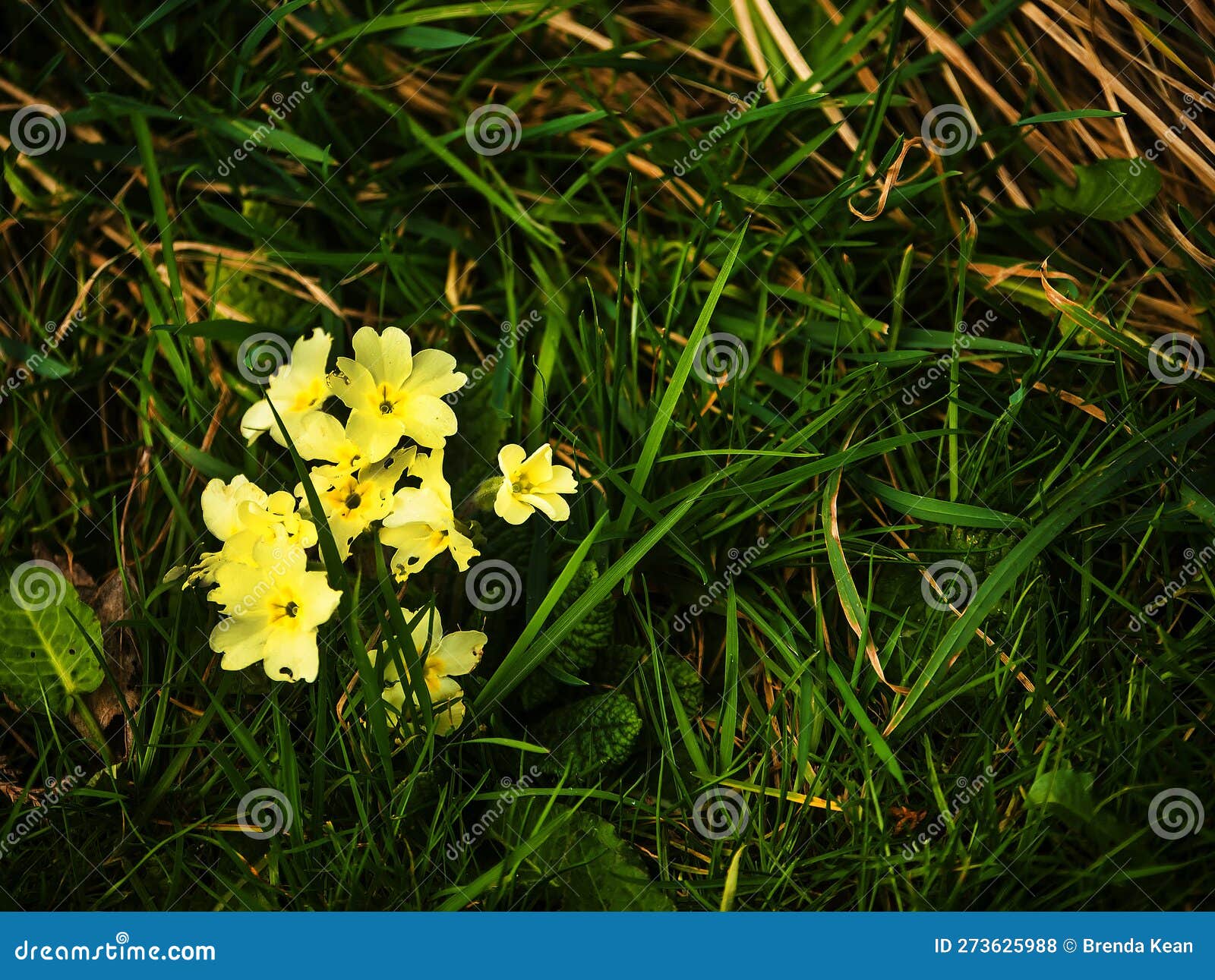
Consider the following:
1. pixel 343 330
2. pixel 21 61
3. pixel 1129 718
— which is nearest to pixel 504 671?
pixel 343 330

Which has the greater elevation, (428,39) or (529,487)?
(428,39)

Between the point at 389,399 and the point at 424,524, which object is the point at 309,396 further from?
the point at 424,524

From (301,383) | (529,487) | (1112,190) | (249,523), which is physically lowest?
(1112,190)

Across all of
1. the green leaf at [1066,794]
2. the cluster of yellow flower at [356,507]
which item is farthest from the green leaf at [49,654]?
the green leaf at [1066,794]

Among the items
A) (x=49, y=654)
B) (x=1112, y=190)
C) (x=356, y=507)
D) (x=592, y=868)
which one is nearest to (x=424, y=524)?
(x=356, y=507)

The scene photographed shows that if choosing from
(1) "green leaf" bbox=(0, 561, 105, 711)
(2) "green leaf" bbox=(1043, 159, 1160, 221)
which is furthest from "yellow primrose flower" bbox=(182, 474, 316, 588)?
(2) "green leaf" bbox=(1043, 159, 1160, 221)

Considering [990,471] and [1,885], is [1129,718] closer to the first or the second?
[990,471]

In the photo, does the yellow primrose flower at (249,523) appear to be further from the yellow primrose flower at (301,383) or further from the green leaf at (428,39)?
the green leaf at (428,39)

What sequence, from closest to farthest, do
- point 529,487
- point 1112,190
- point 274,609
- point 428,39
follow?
point 274,609 → point 529,487 → point 1112,190 → point 428,39
